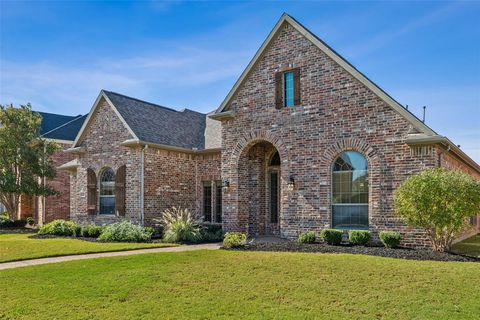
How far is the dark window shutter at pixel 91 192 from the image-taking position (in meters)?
19.2

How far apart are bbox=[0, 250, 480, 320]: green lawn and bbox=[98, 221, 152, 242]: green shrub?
4.96m

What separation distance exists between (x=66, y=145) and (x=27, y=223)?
5514 mm

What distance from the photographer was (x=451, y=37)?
1273 cm

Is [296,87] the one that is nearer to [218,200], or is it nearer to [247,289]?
[218,200]

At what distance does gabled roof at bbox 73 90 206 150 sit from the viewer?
18.2 m

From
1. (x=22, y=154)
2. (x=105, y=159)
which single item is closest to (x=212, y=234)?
(x=105, y=159)

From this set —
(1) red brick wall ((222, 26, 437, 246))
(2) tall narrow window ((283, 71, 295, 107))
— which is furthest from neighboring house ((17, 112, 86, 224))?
(2) tall narrow window ((283, 71, 295, 107))

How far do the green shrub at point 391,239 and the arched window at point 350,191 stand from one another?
3.35ft

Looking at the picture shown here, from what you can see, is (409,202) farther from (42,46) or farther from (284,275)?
(42,46)

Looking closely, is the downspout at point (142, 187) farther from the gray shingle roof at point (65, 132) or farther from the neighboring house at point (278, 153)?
the gray shingle roof at point (65, 132)

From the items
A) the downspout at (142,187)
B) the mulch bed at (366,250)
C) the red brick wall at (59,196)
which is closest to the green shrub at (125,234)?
the downspout at (142,187)

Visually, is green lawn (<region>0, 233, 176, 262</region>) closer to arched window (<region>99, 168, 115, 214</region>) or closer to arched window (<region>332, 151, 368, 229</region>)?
arched window (<region>99, 168, 115, 214</region>)

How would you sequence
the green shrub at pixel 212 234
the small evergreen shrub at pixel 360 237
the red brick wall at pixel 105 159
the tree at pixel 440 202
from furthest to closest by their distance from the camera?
1. the red brick wall at pixel 105 159
2. the green shrub at pixel 212 234
3. the small evergreen shrub at pixel 360 237
4. the tree at pixel 440 202

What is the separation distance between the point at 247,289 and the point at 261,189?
29.4 feet
